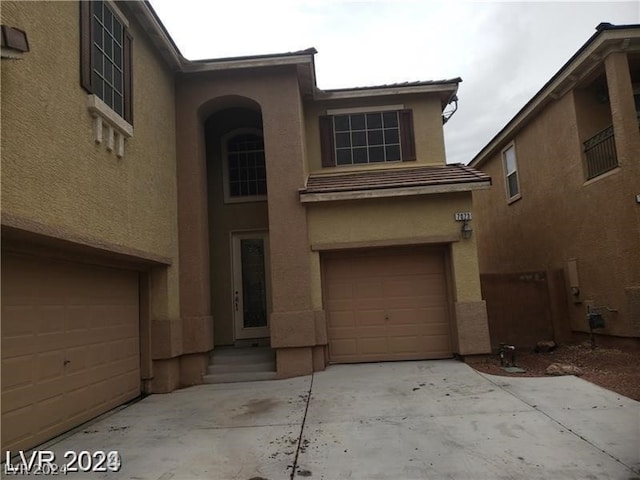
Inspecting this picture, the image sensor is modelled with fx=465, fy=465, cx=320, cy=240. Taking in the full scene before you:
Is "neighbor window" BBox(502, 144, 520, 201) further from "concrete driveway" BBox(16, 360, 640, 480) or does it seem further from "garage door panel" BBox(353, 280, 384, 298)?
"concrete driveway" BBox(16, 360, 640, 480)

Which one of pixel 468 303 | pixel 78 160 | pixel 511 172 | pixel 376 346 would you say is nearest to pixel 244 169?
pixel 376 346

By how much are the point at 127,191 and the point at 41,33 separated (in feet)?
8.21

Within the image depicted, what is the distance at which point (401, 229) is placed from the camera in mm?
9336

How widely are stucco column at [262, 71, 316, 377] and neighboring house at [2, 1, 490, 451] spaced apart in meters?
0.04

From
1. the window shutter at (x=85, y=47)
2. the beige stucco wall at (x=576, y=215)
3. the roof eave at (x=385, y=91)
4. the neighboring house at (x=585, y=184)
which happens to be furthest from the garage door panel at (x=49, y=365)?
the beige stucco wall at (x=576, y=215)

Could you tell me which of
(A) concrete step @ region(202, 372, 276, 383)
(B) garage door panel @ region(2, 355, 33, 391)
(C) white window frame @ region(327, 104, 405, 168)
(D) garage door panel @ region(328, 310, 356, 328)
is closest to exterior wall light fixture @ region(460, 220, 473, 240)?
(D) garage door panel @ region(328, 310, 356, 328)

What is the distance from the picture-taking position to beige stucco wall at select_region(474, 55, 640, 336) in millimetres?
8875

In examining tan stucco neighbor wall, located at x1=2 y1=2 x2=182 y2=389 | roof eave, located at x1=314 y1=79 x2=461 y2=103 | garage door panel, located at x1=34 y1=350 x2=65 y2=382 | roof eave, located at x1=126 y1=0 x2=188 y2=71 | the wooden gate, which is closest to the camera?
tan stucco neighbor wall, located at x1=2 y1=2 x2=182 y2=389

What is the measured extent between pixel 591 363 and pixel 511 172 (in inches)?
289

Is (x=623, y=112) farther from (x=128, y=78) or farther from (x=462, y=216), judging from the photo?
(x=128, y=78)

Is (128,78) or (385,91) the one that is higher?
(385,91)

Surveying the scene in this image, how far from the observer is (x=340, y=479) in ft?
14.2

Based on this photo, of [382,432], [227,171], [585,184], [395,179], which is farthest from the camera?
[227,171]

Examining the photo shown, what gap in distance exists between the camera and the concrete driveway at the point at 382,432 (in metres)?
4.48
